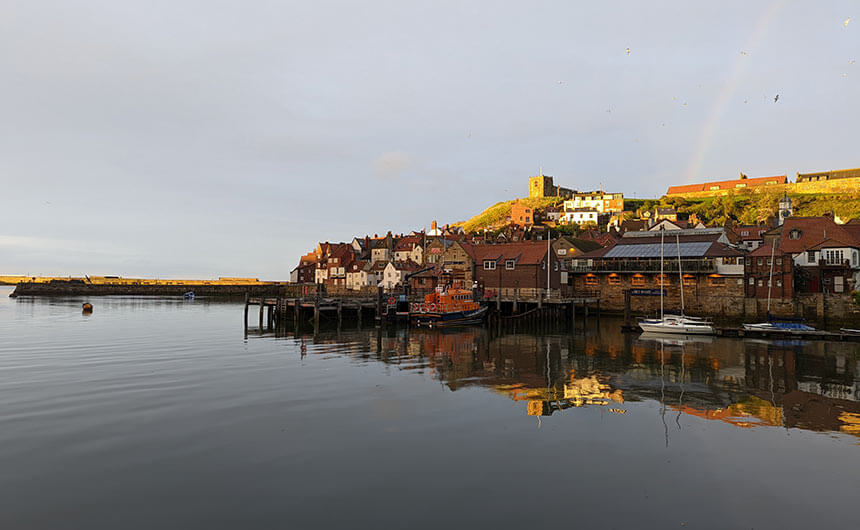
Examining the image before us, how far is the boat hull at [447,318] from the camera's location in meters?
55.8

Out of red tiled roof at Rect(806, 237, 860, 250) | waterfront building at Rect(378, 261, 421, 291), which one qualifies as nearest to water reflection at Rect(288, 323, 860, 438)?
red tiled roof at Rect(806, 237, 860, 250)

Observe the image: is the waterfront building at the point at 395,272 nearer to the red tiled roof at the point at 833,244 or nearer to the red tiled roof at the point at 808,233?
the red tiled roof at the point at 808,233

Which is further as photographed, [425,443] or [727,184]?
[727,184]

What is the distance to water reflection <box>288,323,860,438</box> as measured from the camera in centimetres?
2075

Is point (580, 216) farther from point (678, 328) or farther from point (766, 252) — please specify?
point (678, 328)

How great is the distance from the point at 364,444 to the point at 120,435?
27.5ft

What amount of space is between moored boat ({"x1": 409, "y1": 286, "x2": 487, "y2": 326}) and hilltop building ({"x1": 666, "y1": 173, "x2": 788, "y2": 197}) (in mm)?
142602

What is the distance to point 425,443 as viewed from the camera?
1612cm

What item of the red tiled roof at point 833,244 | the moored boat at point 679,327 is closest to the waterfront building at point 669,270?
the red tiled roof at point 833,244

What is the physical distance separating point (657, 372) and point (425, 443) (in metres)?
19.5

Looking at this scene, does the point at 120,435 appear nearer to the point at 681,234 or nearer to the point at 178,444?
the point at 178,444

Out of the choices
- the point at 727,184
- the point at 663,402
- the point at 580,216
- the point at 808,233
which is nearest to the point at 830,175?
the point at 727,184

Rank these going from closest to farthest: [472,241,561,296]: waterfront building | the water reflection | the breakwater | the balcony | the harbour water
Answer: the harbour water < the water reflection < the balcony < [472,241,561,296]: waterfront building < the breakwater

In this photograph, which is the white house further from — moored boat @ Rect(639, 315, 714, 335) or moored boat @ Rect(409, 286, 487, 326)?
moored boat @ Rect(639, 315, 714, 335)
